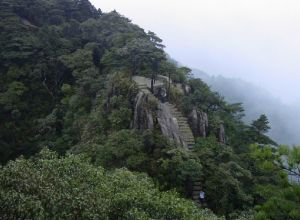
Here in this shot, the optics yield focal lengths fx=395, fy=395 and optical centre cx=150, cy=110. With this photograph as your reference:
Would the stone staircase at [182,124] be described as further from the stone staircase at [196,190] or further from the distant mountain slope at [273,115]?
the distant mountain slope at [273,115]

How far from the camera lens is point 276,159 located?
12656 mm

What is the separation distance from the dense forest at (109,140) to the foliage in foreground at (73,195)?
0.03 meters

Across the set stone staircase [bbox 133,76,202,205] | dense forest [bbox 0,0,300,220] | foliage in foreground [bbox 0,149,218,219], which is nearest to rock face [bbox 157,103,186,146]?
dense forest [bbox 0,0,300,220]

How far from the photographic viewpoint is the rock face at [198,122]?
2167 cm

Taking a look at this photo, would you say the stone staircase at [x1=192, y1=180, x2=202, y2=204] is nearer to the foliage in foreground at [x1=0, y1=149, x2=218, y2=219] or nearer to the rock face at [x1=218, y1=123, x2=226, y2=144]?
the rock face at [x1=218, y1=123, x2=226, y2=144]

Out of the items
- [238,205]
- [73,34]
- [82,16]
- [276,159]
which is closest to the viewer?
[276,159]

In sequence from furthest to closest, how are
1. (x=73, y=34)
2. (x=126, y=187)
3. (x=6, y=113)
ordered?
(x=73, y=34), (x=6, y=113), (x=126, y=187)

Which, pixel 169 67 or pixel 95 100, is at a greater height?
pixel 169 67

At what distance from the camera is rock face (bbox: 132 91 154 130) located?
19.9m

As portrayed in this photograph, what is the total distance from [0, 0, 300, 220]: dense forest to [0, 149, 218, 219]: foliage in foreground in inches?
1.1

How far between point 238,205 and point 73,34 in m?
21.8

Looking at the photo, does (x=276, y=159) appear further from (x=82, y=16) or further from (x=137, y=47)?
(x=82, y=16)

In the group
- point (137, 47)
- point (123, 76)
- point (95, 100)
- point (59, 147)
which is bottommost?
point (59, 147)

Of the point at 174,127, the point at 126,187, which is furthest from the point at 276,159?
the point at 174,127
